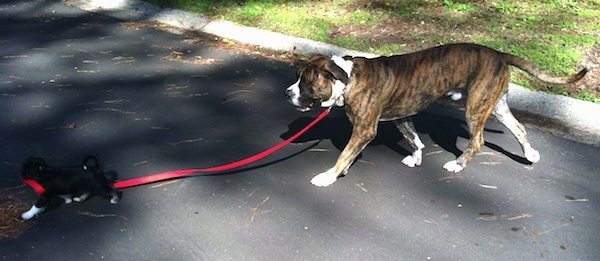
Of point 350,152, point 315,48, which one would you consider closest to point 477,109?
point 350,152

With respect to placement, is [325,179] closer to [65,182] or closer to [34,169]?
[65,182]

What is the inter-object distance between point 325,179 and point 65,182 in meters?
2.06

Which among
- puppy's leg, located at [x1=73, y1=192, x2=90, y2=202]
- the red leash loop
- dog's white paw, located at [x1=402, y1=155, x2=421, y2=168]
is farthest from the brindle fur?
puppy's leg, located at [x1=73, y1=192, x2=90, y2=202]

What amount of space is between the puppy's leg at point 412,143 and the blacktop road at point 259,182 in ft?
0.27

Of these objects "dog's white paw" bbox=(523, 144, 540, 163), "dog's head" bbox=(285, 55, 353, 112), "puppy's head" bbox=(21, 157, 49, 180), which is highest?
"dog's head" bbox=(285, 55, 353, 112)

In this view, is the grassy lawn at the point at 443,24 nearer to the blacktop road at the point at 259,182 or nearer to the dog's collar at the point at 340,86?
the blacktop road at the point at 259,182

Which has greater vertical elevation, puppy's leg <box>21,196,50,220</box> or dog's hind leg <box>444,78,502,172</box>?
dog's hind leg <box>444,78,502,172</box>

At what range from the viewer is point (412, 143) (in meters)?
5.26

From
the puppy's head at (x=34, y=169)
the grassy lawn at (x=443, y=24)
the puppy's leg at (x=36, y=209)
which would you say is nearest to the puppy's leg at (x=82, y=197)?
the puppy's leg at (x=36, y=209)

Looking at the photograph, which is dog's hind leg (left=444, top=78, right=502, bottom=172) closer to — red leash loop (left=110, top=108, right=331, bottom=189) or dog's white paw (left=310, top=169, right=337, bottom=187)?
dog's white paw (left=310, top=169, right=337, bottom=187)

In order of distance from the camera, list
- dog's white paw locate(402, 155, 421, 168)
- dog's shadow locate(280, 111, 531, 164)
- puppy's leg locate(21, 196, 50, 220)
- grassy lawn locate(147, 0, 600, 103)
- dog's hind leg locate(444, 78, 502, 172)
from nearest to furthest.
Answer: puppy's leg locate(21, 196, 50, 220) < dog's hind leg locate(444, 78, 502, 172) < dog's white paw locate(402, 155, 421, 168) < dog's shadow locate(280, 111, 531, 164) < grassy lawn locate(147, 0, 600, 103)

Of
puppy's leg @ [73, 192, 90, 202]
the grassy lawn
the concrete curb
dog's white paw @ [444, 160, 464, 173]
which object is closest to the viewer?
puppy's leg @ [73, 192, 90, 202]

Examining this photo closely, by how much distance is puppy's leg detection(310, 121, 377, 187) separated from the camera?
190 inches

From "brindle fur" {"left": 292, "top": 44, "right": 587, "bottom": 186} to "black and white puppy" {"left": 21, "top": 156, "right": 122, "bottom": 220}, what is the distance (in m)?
1.72
